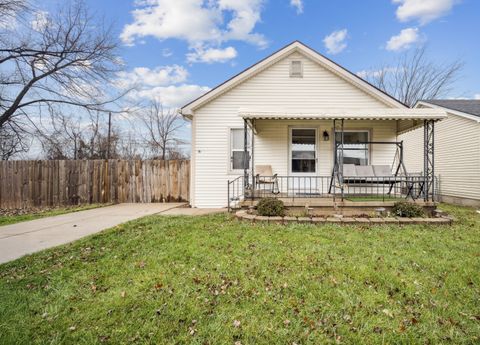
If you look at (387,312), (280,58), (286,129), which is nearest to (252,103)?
(286,129)

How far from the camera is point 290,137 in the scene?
1008 centimetres

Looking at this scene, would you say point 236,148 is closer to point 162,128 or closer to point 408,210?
point 408,210

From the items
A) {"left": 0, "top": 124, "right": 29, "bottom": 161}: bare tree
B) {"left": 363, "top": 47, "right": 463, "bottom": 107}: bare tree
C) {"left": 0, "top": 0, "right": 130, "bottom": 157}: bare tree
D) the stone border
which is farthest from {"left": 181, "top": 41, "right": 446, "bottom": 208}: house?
{"left": 363, "top": 47, "right": 463, "bottom": 107}: bare tree

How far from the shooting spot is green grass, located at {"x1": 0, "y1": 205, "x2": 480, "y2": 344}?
266 cm

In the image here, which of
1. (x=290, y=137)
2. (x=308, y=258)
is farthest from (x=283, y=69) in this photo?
(x=308, y=258)

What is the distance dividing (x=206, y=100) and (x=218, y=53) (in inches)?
380

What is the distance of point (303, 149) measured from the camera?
Result: 33.3 feet

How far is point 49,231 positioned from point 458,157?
15.5 meters

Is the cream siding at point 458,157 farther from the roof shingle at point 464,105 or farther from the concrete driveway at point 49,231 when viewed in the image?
the concrete driveway at point 49,231

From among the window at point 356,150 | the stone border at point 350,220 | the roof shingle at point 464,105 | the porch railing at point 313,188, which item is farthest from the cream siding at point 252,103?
the roof shingle at point 464,105

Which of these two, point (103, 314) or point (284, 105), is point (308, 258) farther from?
point (284, 105)

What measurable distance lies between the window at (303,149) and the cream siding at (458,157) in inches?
277

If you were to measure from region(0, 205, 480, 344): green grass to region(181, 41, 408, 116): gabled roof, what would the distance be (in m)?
5.98

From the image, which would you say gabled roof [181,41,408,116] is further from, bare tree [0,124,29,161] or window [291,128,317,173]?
bare tree [0,124,29,161]
